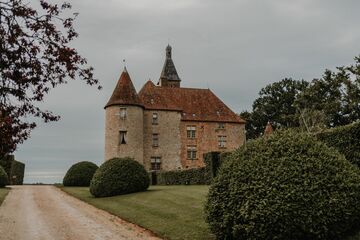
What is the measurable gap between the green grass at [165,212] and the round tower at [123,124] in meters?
20.9

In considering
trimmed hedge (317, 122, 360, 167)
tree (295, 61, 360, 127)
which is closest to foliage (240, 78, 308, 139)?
tree (295, 61, 360, 127)

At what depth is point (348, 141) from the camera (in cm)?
1297

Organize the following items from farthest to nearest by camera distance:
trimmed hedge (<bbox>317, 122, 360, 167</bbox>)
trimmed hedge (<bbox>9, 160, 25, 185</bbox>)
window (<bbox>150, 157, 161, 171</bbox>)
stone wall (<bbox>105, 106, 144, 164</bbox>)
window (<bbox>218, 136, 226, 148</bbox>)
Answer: window (<bbox>218, 136, 226, 148</bbox>) < window (<bbox>150, 157, 161, 171</bbox>) < stone wall (<bbox>105, 106, 144, 164</bbox>) < trimmed hedge (<bbox>9, 160, 25, 185</bbox>) < trimmed hedge (<bbox>317, 122, 360, 167</bbox>)

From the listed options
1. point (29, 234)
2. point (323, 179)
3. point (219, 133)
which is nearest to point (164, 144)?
point (219, 133)

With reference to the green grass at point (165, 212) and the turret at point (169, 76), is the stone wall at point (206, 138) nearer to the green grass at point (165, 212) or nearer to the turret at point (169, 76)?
the turret at point (169, 76)

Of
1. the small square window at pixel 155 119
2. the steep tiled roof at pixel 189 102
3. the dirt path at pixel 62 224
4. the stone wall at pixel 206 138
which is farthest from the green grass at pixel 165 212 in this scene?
the stone wall at pixel 206 138

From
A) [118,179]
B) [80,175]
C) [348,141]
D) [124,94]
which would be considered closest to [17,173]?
[80,175]

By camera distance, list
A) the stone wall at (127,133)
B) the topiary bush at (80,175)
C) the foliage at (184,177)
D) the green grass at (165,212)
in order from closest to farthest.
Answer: the green grass at (165,212)
the foliage at (184,177)
the topiary bush at (80,175)
the stone wall at (127,133)

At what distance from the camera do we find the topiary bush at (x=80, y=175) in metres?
35.3

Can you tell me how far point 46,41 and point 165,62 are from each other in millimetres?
54670

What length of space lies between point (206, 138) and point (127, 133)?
1000 centimetres

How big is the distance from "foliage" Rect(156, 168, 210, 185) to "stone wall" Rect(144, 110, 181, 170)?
512 inches

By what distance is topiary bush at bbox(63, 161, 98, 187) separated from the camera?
35.3 m

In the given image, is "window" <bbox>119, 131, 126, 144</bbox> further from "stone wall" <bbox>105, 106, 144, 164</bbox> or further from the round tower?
"stone wall" <bbox>105, 106, 144, 164</bbox>
